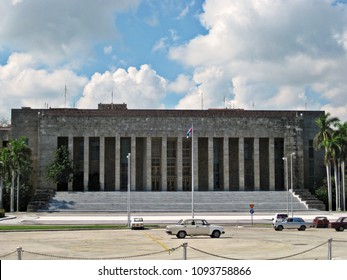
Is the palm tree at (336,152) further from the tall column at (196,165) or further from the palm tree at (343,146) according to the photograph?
the tall column at (196,165)

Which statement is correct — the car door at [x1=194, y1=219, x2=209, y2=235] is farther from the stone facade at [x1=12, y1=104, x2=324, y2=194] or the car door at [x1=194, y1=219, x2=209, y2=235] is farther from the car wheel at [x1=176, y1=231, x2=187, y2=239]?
the stone facade at [x1=12, y1=104, x2=324, y2=194]

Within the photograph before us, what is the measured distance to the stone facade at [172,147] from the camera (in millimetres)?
81625

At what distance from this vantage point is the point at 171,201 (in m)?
73.8

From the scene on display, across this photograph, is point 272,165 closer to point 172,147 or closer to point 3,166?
point 172,147

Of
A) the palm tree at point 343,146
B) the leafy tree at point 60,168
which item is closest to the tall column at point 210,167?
the palm tree at point 343,146

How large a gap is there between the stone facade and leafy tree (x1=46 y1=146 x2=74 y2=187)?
172cm

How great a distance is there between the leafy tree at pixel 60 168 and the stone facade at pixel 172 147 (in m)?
1.72

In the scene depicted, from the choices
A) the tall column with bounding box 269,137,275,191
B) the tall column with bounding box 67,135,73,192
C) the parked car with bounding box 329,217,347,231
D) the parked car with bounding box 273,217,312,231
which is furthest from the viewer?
the tall column with bounding box 269,137,275,191

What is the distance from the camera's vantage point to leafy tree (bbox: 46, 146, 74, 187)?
78062 millimetres

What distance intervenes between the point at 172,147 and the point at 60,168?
18.1 m

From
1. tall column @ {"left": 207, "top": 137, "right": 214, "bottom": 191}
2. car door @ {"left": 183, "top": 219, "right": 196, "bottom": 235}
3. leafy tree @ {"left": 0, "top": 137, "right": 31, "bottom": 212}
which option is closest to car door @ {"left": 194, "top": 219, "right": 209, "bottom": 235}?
car door @ {"left": 183, "top": 219, "right": 196, "bottom": 235}

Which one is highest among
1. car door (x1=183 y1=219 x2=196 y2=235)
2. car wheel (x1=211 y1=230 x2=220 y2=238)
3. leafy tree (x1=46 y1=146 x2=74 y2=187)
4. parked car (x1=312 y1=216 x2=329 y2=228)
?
leafy tree (x1=46 y1=146 x2=74 y2=187)

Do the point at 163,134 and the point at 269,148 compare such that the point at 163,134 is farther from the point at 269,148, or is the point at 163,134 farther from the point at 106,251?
the point at 106,251

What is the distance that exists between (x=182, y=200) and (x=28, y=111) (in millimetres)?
28352
